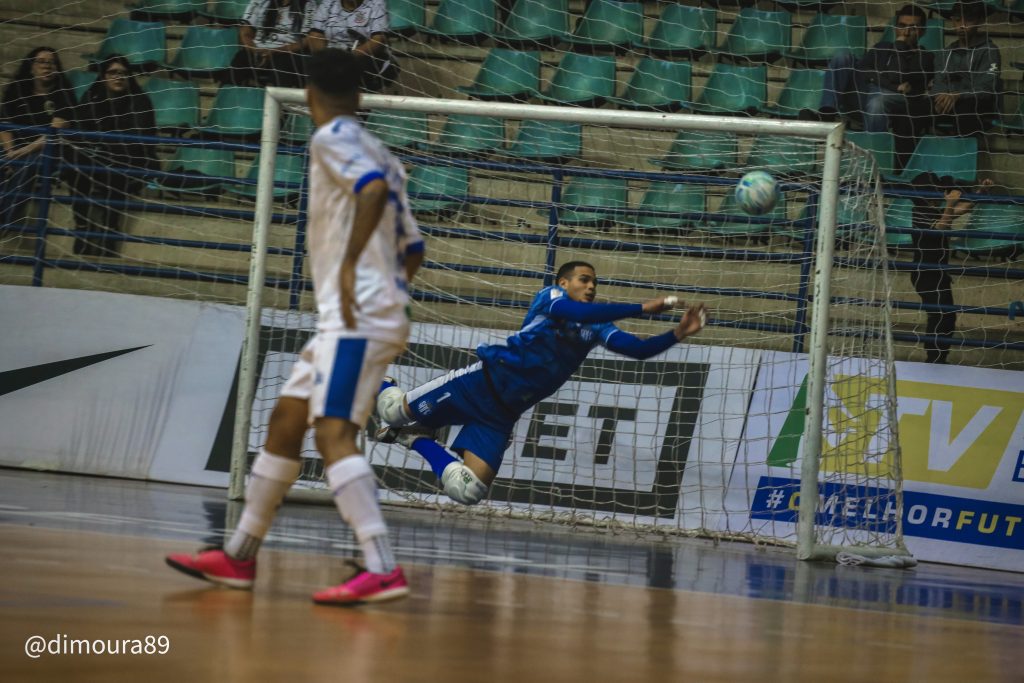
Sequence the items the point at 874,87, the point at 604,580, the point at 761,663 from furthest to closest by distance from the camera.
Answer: the point at 874,87 < the point at 604,580 < the point at 761,663

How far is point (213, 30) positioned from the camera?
13.4m

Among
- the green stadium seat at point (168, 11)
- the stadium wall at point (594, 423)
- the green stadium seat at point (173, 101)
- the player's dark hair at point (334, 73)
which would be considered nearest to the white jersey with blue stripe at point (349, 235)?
the player's dark hair at point (334, 73)

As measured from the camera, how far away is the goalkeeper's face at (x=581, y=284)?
8203 mm

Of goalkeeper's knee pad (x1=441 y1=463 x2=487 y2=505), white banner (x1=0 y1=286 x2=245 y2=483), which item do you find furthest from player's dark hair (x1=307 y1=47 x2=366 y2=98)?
white banner (x1=0 y1=286 x2=245 y2=483)

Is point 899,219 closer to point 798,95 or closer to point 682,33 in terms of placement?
point 798,95

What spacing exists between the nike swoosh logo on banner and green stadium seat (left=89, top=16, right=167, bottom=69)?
13.9 ft

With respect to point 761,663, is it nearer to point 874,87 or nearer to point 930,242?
point 930,242

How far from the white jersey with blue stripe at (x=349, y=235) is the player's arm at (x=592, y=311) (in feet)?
8.91

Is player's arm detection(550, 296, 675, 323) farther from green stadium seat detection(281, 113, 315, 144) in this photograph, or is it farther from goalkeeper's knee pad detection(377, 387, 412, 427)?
green stadium seat detection(281, 113, 315, 144)

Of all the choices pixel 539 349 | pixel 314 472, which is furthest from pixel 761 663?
pixel 314 472

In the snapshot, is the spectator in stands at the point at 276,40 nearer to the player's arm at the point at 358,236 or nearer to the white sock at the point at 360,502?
the player's arm at the point at 358,236

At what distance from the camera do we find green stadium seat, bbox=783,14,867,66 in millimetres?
12984

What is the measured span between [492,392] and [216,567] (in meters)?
4.23

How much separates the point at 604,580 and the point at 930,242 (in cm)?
620
